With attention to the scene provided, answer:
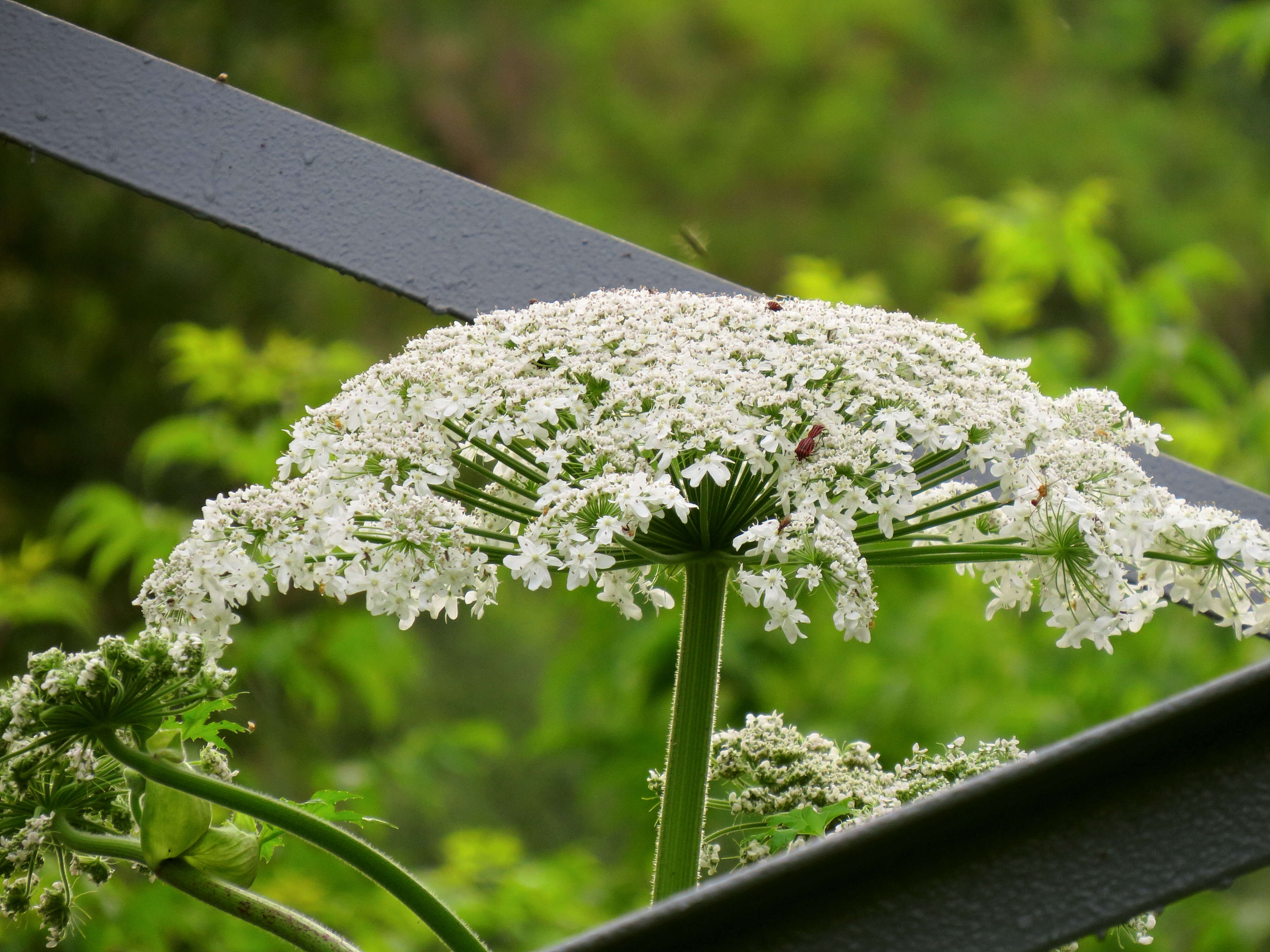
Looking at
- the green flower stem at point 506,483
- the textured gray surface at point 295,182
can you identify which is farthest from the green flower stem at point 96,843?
the textured gray surface at point 295,182

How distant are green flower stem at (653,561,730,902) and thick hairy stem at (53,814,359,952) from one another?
219mm

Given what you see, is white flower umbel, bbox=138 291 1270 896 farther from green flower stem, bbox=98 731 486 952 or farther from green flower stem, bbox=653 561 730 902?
green flower stem, bbox=98 731 486 952

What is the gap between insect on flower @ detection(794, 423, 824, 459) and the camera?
2.50ft

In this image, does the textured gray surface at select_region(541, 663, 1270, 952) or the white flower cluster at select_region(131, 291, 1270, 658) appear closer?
the textured gray surface at select_region(541, 663, 1270, 952)

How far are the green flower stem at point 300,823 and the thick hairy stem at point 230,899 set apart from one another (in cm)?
7

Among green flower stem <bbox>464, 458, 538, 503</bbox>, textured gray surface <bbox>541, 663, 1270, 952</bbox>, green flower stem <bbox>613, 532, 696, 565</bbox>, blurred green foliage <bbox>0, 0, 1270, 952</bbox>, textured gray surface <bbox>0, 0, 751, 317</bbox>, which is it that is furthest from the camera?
blurred green foliage <bbox>0, 0, 1270, 952</bbox>

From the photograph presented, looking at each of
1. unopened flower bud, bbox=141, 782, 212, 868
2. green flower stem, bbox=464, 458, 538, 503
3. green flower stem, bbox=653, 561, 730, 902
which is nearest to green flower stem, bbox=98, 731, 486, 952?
unopened flower bud, bbox=141, 782, 212, 868

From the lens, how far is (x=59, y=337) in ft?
17.9

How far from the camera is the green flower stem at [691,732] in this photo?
832 mm

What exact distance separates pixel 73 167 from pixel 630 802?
228 cm

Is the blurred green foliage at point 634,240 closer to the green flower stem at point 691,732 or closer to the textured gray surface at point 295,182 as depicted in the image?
the textured gray surface at point 295,182

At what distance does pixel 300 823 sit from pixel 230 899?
0.38 feet

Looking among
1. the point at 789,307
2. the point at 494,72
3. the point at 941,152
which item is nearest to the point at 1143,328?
the point at 789,307

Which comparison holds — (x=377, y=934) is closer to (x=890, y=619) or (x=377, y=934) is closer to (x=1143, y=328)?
(x=890, y=619)
